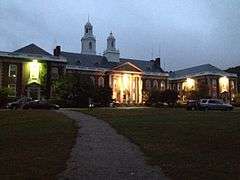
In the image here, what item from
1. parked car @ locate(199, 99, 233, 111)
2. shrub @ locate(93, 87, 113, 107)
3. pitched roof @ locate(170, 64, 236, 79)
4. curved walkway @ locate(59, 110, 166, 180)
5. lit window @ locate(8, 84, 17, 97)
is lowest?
curved walkway @ locate(59, 110, 166, 180)

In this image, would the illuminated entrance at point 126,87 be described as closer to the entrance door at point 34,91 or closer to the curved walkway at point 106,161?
the entrance door at point 34,91

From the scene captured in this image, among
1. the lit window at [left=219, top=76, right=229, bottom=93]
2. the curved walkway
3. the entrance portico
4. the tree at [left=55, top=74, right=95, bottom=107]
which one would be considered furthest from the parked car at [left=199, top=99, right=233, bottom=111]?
the lit window at [left=219, top=76, right=229, bottom=93]

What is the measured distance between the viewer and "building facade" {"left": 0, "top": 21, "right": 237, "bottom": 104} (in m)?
77.6

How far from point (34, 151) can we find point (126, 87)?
80.5 meters

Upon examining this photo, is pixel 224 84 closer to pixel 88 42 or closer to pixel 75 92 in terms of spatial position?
pixel 88 42

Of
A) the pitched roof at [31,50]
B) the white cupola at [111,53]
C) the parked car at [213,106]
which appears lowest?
the parked car at [213,106]

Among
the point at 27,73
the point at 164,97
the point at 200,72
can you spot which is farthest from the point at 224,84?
the point at 27,73

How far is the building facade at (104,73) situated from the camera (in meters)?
77.6

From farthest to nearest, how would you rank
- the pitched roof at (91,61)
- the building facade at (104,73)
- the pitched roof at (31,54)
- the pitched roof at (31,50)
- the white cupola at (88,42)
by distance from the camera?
the white cupola at (88,42) < the pitched roof at (91,61) < the pitched roof at (31,50) < the building facade at (104,73) < the pitched roof at (31,54)

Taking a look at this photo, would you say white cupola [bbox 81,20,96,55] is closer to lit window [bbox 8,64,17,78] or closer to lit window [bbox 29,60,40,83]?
lit window [bbox 29,60,40,83]

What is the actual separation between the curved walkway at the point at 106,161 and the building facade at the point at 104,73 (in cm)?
6038

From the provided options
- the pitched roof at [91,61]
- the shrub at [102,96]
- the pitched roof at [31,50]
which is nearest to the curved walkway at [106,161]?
the shrub at [102,96]

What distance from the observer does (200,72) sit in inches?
4200

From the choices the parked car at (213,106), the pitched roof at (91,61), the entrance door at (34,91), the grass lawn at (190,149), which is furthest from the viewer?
the pitched roof at (91,61)
